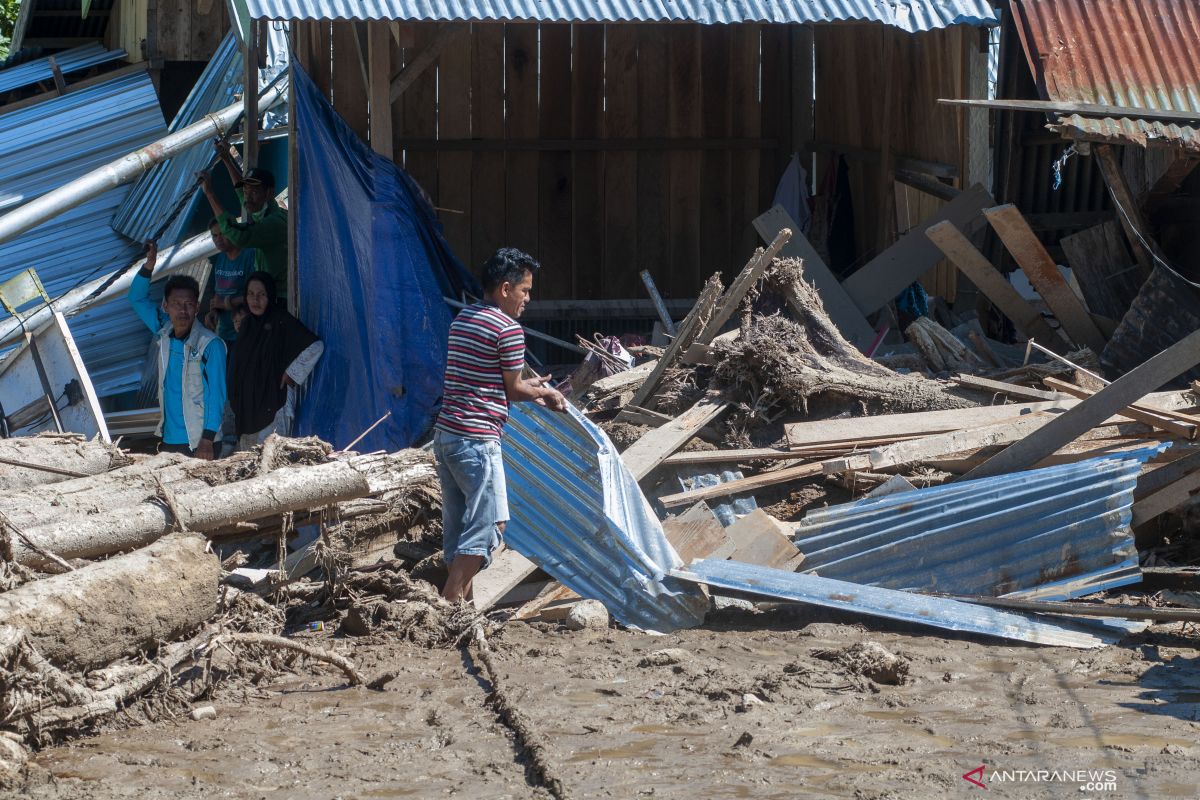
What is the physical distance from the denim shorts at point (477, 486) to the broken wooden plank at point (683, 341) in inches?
93.0

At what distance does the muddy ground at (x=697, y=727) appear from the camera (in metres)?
4.34

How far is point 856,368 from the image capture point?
26.7 ft

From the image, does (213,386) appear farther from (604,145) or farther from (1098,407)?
(1098,407)

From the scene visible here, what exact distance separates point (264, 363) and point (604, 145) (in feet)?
14.8

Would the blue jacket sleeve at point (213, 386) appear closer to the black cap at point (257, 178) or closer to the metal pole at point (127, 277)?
the black cap at point (257, 178)

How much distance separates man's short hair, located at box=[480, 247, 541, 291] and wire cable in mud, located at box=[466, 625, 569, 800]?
1522 mm

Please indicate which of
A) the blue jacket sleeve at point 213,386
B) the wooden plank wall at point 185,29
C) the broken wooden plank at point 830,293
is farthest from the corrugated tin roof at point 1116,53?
the wooden plank wall at point 185,29

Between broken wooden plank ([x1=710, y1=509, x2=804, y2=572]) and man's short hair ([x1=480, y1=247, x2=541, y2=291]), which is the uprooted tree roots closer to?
broken wooden plank ([x1=710, y1=509, x2=804, y2=572])

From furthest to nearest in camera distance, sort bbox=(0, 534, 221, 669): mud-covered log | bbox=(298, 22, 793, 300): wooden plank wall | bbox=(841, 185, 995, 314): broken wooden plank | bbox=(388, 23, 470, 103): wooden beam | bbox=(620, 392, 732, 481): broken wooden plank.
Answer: bbox=(298, 22, 793, 300): wooden plank wall → bbox=(841, 185, 995, 314): broken wooden plank → bbox=(388, 23, 470, 103): wooden beam → bbox=(620, 392, 732, 481): broken wooden plank → bbox=(0, 534, 221, 669): mud-covered log

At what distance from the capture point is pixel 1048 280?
28.6 ft

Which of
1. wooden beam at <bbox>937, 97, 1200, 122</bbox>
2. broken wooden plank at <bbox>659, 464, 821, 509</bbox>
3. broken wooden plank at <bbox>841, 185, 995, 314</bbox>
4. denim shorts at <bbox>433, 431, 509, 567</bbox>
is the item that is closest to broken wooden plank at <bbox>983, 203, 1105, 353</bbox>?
wooden beam at <bbox>937, 97, 1200, 122</bbox>

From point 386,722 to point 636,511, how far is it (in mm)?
1748

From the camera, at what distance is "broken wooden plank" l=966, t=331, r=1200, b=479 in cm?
657

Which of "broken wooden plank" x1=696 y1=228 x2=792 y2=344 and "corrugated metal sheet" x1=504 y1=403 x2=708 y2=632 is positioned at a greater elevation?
"broken wooden plank" x1=696 y1=228 x2=792 y2=344
